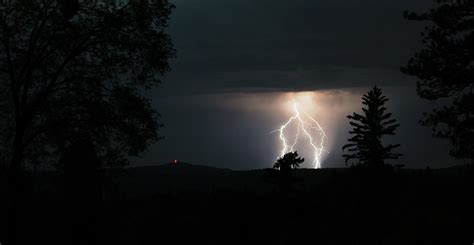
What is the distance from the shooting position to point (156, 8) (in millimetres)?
17109

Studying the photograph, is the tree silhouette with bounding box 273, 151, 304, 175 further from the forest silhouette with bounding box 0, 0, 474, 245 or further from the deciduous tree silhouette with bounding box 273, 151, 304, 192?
the forest silhouette with bounding box 0, 0, 474, 245

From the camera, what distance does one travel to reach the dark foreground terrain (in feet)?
56.1

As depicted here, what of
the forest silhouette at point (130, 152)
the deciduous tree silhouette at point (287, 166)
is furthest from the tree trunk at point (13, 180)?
the deciduous tree silhouette at point (287, 166)

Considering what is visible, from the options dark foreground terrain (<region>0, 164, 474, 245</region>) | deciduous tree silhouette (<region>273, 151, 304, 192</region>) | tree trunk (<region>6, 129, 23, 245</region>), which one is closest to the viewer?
tree trunk (<region>6, 129, 23, 245</region>)

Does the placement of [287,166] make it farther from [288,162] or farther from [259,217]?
[259,217]

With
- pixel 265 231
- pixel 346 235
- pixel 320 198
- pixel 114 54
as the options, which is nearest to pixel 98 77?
pixel 114 54

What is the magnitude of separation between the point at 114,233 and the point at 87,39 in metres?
7.90

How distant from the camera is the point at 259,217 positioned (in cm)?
2114

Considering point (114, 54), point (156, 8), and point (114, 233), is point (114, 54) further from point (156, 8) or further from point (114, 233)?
point (114, 233)

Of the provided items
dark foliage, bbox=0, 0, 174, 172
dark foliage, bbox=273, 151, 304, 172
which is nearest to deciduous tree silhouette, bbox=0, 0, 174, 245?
dark foliage, bbox=0, 0, 174, 172

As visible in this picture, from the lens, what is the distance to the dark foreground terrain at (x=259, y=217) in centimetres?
1709

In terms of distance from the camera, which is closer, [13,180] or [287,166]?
[13,180]

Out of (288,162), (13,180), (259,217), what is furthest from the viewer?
(288,162)

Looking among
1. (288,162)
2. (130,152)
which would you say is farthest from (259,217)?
(288,162)
